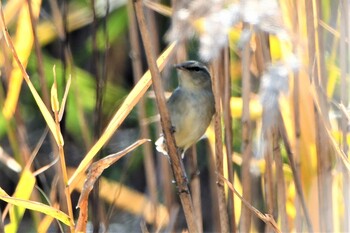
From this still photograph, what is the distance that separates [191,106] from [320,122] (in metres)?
0.67

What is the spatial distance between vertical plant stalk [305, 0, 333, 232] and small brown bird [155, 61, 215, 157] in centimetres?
54

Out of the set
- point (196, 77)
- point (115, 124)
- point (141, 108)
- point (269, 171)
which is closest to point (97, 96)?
→ point (115, 124)

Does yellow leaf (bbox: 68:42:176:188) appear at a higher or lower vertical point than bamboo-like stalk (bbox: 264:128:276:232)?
higher

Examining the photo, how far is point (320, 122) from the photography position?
142cm

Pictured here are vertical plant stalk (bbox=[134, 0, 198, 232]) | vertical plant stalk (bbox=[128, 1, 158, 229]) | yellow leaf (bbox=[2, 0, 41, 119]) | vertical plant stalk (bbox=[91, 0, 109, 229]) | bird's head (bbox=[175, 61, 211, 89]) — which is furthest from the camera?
bird's head (bbox=[175, 61, 211, 89])

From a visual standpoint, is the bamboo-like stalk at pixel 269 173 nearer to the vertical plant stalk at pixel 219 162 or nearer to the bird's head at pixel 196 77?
the vertical plant stalk at pixel 219 162

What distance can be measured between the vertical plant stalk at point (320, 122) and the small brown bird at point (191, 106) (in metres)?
0.54

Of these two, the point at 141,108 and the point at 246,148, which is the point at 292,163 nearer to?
the point at 246,148

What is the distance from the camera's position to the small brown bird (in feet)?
6.50

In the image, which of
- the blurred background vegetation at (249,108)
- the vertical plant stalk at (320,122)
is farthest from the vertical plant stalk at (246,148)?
the vertical plant stalk at (320,122)

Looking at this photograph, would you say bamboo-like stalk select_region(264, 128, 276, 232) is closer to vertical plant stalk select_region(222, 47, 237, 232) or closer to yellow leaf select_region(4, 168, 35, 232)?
vertical plant stalk select_region(222, 47, 237, 232)

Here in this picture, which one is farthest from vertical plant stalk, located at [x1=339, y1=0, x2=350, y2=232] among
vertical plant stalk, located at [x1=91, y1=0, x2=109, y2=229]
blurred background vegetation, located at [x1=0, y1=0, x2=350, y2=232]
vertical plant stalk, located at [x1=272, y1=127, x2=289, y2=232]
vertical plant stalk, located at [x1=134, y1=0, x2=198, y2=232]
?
vertical plant stalk, located at [x1=91, y1=0, x2=109, y2=229]

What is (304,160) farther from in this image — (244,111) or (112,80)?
(112,80)

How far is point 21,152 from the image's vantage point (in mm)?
1633
